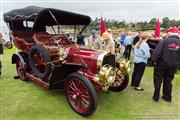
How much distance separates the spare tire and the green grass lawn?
19.7 inches

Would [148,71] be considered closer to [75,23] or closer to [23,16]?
[75,23]

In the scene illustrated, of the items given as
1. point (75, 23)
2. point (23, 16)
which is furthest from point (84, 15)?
point (23, 16)

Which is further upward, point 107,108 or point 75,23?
point 75,23

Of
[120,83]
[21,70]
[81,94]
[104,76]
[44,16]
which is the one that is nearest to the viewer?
[104,76]

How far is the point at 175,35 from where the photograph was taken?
445 centimetres

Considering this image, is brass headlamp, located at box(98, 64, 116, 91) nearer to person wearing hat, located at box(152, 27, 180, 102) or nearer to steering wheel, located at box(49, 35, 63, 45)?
person wearing hat, located at box(152, 27, 180, 102)

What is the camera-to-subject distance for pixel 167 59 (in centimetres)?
434

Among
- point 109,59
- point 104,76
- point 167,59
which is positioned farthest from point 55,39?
point 167,59

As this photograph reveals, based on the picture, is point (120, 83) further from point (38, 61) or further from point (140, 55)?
point (38, 61)

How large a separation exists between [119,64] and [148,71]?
130 inches

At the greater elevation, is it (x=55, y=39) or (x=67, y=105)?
(x=55, y=39)

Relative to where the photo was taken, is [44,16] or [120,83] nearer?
[120,83]

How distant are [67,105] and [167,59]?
2.37m

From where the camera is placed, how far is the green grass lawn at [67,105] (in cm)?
390
